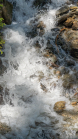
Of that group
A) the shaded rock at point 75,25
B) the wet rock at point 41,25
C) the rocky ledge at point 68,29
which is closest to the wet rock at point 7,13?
the wet rock at point 41,25

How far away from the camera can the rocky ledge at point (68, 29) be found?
5.89 meters

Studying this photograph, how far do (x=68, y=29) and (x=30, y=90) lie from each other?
409 cm

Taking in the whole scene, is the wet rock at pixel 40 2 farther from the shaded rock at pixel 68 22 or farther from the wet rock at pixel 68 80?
the wet rock at pixel 68 80

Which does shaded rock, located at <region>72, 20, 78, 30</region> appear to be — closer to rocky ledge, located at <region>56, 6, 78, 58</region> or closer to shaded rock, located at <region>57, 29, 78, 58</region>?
rocky ledge, located at <region>56, 6, 78, 58</region>

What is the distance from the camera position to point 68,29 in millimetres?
6668

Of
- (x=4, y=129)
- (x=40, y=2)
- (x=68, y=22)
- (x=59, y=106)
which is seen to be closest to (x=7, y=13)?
(x=40, y=2)

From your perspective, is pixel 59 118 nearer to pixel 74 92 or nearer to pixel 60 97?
pixel 60 97

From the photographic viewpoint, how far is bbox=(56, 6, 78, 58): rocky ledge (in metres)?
5.89

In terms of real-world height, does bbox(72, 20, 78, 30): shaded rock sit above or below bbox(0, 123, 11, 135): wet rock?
above

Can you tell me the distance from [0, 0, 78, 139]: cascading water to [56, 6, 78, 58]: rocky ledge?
0.38m

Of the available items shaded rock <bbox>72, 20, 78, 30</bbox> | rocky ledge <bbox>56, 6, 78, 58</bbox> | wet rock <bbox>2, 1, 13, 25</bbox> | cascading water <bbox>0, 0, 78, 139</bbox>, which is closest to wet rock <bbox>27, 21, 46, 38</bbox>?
cascading water <bbox>0, 0, 78, 139</bbox>

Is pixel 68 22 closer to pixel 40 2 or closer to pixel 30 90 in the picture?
pixel 40 2

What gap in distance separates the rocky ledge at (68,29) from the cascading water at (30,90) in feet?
1.24

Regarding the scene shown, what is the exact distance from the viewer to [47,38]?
21.8 ft
